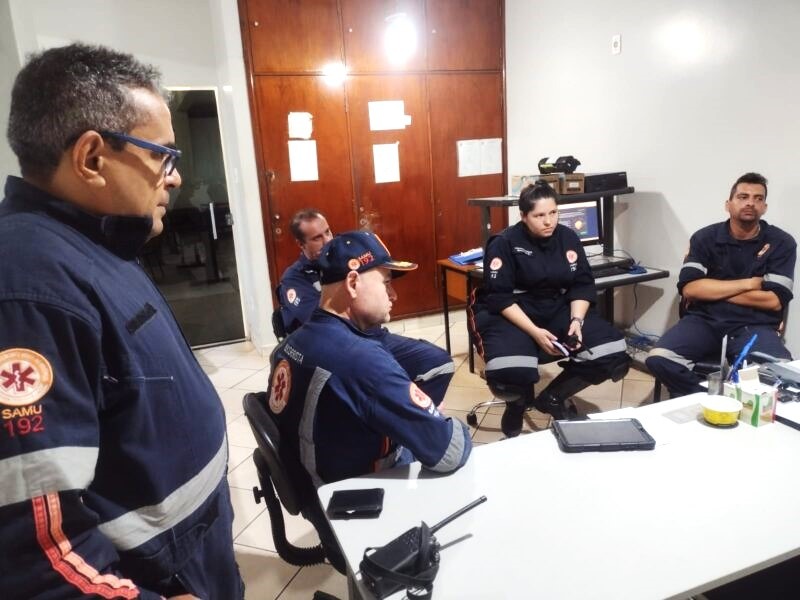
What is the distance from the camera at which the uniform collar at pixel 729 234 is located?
8.61 feet

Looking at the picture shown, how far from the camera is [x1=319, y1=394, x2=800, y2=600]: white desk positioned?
91 centimetres

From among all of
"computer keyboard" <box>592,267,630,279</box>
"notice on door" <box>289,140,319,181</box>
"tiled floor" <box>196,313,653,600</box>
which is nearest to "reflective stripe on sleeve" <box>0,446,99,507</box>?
"tiled floor" <box>196,313,653,600</box>

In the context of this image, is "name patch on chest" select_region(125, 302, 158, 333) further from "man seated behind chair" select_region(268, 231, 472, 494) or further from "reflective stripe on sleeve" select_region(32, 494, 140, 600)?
"man seated behind chair" select_region(268, 231, 472, 494)

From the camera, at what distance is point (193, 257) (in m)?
4.74

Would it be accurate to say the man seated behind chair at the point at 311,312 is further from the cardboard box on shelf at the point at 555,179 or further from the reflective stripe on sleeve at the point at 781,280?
the reflective stripe on sleeve at the point at 781,280

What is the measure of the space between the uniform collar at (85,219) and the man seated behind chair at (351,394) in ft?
1.75

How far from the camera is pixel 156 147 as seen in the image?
2.74 ft

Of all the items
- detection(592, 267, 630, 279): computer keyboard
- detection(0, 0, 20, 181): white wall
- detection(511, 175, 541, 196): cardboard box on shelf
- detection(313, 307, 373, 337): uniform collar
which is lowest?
detection(592, 267, 630, 279): computer keyboard

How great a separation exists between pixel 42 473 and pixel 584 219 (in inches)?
136

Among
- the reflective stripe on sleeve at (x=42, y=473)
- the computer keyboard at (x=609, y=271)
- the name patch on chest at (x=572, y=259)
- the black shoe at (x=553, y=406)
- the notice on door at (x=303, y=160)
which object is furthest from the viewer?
the notice on door at (x=303, y=160)

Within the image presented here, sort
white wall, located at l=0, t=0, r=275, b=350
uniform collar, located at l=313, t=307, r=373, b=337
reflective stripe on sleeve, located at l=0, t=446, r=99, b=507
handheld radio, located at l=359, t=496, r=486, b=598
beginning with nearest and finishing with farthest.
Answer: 1. reflective stripe on sleeve, located at l=0, t=446, r=99, b=507
2. handheld radio, located at l=359, t=496, r=486, b=598
3. uniform collar, located at l=313, t=307, r=373, b=337
4. white wall, located at l=0, t=0, r=275, b=350

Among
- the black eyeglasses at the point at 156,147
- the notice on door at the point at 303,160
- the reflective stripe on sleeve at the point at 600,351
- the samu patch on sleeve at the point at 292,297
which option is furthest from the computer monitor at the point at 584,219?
the black eyeglasses at the point at 156,147

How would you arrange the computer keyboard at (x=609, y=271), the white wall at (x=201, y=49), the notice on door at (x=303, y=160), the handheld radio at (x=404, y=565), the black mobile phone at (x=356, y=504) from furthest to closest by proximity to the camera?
1. the notice on door at (x=303, y=160)
2. the white wall at (x=201, y=49)
3. the computer keyboard at (x=609, y=271)
4. the black mobile phone at (x=356, y=504)
5. the handheld radio at (x=404, y=565)

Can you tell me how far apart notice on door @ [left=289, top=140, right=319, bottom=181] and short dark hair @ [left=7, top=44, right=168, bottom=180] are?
3409 millimetres
